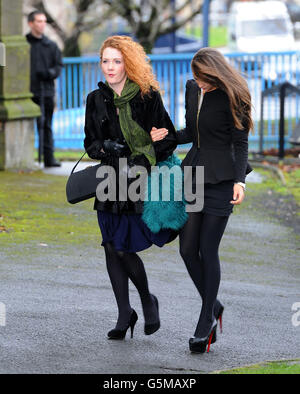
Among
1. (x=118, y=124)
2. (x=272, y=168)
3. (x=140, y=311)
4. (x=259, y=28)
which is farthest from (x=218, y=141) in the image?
(x=259, y=28)

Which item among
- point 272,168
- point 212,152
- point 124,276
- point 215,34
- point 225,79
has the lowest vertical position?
point 215,34

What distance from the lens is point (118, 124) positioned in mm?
5957

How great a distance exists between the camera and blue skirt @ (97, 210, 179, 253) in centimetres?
595

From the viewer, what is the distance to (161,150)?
5957mm

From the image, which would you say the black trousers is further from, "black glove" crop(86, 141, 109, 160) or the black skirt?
the black skirt

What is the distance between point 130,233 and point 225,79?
1.06 m

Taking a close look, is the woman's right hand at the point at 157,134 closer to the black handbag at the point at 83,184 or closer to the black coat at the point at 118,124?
the black coat at the point at 118,124

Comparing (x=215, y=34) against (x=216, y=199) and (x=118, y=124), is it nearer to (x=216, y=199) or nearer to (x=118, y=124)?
(x=118, y=124)

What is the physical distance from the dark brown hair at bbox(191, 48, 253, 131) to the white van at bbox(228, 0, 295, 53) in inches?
957

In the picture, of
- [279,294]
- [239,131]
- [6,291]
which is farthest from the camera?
[279,294]

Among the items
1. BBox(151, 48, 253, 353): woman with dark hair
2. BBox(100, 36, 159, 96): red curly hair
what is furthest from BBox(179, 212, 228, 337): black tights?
BBox(100, 36, 159, 96): red curly hair

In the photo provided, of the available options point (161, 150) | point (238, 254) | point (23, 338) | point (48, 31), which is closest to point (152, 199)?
point (161, 150)
